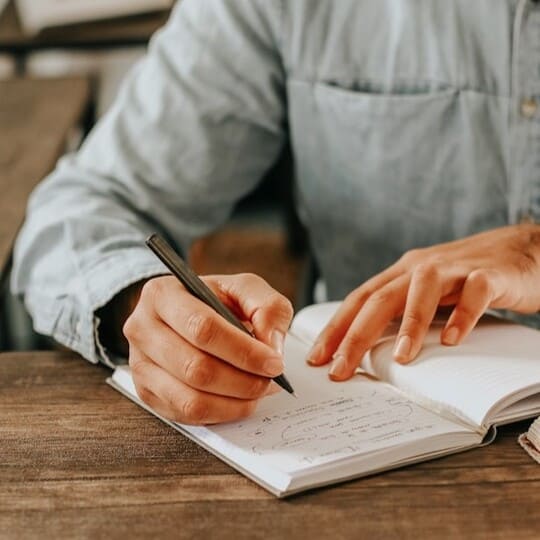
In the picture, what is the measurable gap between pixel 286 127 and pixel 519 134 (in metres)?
0.32

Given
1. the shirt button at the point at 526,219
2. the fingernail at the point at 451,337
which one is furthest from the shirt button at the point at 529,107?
the fingernail at the point at 451,337

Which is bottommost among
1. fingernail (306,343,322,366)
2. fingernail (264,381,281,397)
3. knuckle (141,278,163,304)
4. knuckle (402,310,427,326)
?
fingernail (306,343,322,366)

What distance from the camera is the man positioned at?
120cm

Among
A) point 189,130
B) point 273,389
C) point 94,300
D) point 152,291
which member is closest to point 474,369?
point 273,389

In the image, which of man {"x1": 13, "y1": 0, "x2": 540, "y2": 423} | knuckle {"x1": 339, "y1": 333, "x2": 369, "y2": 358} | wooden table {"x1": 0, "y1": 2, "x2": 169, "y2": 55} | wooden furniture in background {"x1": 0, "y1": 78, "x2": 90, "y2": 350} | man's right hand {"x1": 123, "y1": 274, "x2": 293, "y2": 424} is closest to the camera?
man's right hand {"x1": 123, "y1": 274, "x2": 293, "y2": 424}

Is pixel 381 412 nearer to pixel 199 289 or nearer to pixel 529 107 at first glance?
pixel 199 289

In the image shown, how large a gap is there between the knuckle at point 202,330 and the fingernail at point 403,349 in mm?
172

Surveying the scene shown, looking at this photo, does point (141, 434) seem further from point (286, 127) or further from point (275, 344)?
point (286, 127)

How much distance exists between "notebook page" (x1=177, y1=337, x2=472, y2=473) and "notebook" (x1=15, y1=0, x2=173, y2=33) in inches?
62.1

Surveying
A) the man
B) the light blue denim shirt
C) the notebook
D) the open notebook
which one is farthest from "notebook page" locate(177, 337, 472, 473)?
the notebook

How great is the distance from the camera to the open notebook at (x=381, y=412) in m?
0.73

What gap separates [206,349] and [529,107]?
60 cm

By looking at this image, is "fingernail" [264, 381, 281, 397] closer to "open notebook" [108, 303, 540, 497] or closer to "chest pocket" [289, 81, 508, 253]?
"open notebook" [108, 303, 540, 497]

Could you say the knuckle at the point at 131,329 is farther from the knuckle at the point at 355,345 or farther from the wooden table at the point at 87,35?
the wooden table at the point at 87,35
